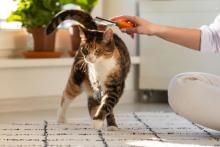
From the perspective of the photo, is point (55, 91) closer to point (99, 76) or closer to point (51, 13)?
point (51, 13)

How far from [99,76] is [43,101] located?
1.06m

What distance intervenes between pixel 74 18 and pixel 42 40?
2.77ft

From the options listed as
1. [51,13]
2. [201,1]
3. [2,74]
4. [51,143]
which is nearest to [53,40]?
[51,13]

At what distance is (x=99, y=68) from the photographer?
222 centimetres

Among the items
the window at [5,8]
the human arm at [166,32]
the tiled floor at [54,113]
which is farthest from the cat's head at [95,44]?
the window at [5,8]

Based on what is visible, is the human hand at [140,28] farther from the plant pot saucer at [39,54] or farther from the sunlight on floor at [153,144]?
the plant pot saucer at [39,54]

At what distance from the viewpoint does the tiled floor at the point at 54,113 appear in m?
2.72

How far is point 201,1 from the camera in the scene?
3283mm

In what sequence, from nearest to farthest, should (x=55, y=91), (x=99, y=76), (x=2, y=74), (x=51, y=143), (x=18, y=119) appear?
(x=51, y=143), (x=99, y=76), (x=18, y=119), (x=2, y=74), (x=55, y=91)

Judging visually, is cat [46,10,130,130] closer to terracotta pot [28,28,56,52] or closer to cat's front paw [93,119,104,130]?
cat's front paw [93,119,104,130]

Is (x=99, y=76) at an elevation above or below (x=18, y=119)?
above

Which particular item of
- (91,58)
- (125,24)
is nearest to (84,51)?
(91,58)

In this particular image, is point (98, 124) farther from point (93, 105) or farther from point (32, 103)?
point (32, 103)

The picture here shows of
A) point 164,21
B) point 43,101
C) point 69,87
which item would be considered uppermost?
point 164,21
